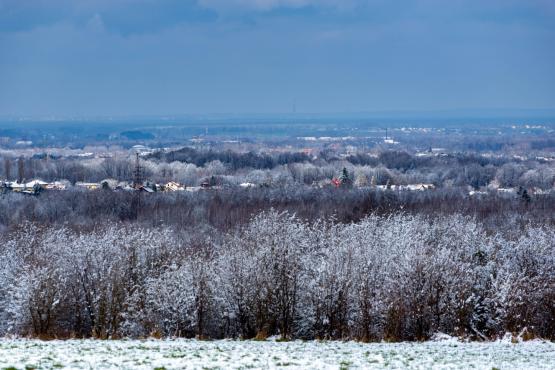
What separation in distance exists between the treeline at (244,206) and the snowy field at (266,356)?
34.3 m

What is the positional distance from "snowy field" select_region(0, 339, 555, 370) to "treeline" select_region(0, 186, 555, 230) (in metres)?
34.3

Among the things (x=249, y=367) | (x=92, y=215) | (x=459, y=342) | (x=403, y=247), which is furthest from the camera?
(x=92, y=215)

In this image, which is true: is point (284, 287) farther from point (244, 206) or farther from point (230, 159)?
point (230, 159)

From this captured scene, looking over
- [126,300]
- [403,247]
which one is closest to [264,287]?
A: [126,300]

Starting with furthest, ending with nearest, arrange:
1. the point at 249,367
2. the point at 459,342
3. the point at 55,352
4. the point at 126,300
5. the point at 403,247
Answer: the point at 403,247
the point at 126,300
the point at 459,342
the point at 55,352
the point at 249,367

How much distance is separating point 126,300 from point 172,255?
482 centimetres

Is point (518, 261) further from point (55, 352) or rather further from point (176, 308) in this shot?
point (55, 352)

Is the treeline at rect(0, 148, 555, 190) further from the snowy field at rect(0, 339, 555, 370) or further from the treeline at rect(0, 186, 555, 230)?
the snowy field at rect(0, 339, 555, 370)

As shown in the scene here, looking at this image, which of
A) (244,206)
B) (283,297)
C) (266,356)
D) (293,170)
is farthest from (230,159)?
(266,356)

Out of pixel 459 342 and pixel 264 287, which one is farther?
pixel 264 287

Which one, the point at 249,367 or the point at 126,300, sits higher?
the point at 249,367

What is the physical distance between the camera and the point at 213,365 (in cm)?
1645

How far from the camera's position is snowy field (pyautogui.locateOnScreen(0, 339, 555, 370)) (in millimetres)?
16438

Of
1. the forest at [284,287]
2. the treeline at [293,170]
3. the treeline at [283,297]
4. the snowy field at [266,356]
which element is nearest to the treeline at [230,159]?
the treeline at [293,170]
